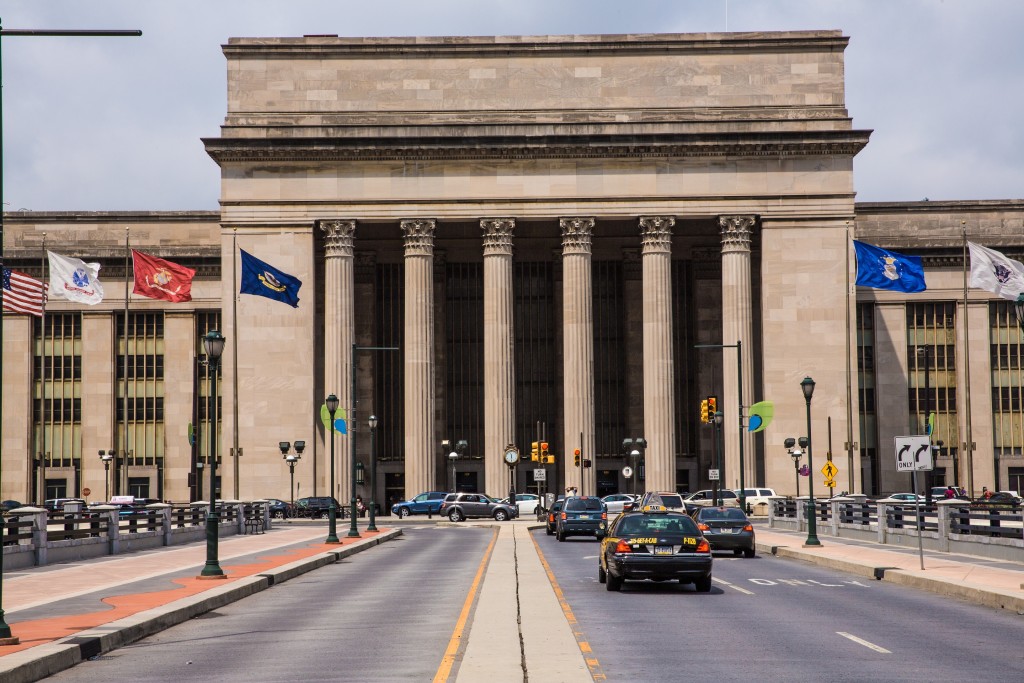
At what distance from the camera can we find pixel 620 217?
75.4 metres

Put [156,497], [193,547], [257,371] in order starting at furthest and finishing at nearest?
1. [156,497]
2. [257,371]
3. [193,547]

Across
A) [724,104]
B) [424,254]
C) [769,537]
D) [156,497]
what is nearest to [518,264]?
[424,254]

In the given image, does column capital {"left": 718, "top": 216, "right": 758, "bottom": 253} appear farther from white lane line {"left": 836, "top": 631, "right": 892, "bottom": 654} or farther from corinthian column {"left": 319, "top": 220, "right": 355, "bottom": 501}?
white lane line {"left": 836, "top": 631, "right": 892, "bottom": 654}

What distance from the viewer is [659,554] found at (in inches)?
965

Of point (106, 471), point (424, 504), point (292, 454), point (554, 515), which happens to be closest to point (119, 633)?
point (554, 515)

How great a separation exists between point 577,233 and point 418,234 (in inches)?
363

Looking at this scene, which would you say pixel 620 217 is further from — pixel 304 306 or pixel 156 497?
pixel 156 497

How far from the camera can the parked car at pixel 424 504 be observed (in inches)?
2884

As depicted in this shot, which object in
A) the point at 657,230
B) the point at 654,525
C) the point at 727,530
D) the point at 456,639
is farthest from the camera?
the point at 657,230

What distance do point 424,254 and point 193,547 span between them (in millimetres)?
35517

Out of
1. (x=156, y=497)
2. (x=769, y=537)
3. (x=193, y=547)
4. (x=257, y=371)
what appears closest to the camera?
(x=193, y=547)

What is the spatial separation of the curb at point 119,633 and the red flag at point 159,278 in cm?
3850

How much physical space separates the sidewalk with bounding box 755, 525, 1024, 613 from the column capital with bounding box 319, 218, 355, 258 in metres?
37.5

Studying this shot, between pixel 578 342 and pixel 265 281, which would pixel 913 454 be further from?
pixel 578 342
